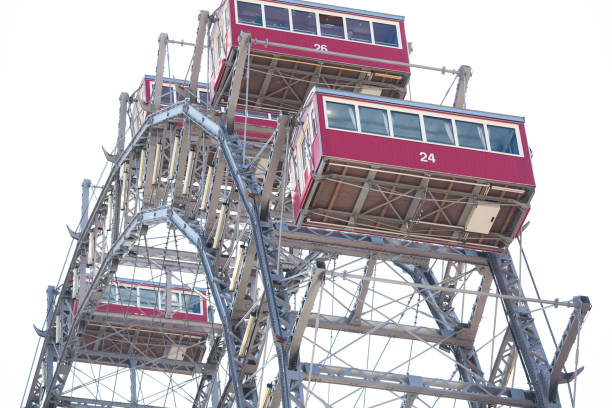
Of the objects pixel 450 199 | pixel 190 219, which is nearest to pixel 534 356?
pixel 450 199

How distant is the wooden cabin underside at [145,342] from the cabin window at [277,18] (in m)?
20.3

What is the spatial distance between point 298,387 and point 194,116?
13.9 meters

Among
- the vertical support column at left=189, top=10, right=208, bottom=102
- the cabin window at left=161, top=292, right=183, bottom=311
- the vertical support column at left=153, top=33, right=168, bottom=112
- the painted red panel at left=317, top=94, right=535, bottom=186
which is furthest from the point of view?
the cabin window at left=161, top=292, right=183, bottom=311

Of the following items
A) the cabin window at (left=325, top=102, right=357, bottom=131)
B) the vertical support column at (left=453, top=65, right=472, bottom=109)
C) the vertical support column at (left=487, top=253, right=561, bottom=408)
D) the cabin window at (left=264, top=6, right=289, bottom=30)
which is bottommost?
the vertical support column at (left=487, top=253, right=561, bottom=408)

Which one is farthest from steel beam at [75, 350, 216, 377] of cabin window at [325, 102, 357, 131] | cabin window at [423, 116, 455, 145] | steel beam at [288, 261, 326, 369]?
cabin window at [423, 116, 455, 145]

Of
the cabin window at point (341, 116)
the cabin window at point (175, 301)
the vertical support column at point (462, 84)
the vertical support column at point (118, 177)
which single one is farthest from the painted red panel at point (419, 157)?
the cabin window at point (175, 301)

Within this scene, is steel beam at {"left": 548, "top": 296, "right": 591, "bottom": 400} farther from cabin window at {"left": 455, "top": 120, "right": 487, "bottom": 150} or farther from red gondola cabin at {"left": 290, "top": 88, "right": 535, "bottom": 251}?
cabin window at {"left": 455, "top": 120, "right": 487, "bottom": 150}

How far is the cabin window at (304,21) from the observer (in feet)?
148

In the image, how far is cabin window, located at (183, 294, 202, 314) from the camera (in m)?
64.0

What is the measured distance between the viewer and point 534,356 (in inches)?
1582

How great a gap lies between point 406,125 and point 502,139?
3.01m

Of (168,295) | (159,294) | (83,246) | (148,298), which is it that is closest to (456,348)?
(168,295)

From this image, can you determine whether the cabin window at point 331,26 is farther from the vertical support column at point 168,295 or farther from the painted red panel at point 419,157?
the vertical support column at point 168,295

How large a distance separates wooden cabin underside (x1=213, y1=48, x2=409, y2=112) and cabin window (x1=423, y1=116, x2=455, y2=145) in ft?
26.6
